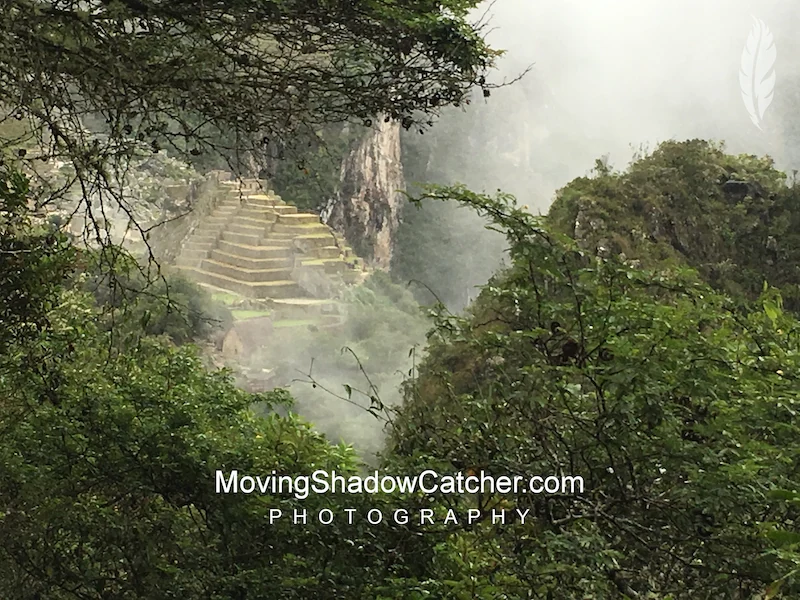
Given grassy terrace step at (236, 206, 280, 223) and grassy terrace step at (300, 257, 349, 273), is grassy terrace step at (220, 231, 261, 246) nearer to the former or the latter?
grassy terrace step at (236, 206, 280, 223)

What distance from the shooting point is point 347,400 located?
1.53 m

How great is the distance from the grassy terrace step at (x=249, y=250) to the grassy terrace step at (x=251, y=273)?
0.07m

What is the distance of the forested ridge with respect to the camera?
1086 mm

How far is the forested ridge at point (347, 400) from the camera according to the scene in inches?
42.8

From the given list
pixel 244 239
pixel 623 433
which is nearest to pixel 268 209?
pixel 244 239

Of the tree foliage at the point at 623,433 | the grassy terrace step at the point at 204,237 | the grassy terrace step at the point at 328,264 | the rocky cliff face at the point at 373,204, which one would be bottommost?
the tree foliage at the point at 623,433

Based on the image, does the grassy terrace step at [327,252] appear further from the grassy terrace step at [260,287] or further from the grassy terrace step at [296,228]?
the grassy terrace step at [260,287]

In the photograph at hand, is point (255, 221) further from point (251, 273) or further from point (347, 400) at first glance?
point (347, 400)

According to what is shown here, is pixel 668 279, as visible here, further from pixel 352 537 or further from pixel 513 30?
pixel 513 30

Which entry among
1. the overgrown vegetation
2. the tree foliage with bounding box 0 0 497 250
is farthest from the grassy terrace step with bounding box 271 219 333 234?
the tree foliage with bounding box 0 0 497 250

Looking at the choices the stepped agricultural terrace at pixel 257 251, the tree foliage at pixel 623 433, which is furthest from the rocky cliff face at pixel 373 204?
the tree foliage at pixel 623 433

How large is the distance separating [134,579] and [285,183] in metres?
1.88

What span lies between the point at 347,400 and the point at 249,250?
184cm

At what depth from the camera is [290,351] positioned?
3.19 metres
